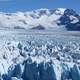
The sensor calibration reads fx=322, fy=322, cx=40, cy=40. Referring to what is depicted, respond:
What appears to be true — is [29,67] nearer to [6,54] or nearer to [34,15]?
[6,54]

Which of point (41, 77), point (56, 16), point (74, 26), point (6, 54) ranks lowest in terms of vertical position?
point (41, 77)

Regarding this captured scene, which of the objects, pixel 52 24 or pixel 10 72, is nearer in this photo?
pixel 10 72

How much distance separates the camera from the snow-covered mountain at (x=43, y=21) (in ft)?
151

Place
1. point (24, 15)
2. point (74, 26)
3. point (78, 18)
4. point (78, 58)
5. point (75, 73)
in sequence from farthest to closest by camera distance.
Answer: point (24, 15)
point (78, 18)
point (74, 26)
point (78, 58)
point (75, 73)

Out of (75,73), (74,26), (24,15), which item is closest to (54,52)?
(75,73)

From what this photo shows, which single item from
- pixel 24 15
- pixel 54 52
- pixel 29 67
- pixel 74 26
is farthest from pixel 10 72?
pixel 24 15

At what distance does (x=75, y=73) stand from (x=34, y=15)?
48.6m

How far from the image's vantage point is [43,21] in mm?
50531

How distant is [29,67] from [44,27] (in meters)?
37.7

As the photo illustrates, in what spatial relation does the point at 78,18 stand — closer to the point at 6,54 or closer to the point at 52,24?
the point at 52,24

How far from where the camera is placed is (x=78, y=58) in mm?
9250

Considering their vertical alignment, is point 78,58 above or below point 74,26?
below

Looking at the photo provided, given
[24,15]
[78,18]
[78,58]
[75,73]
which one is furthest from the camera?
[24,15]

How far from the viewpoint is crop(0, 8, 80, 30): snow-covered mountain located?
46094 mm
